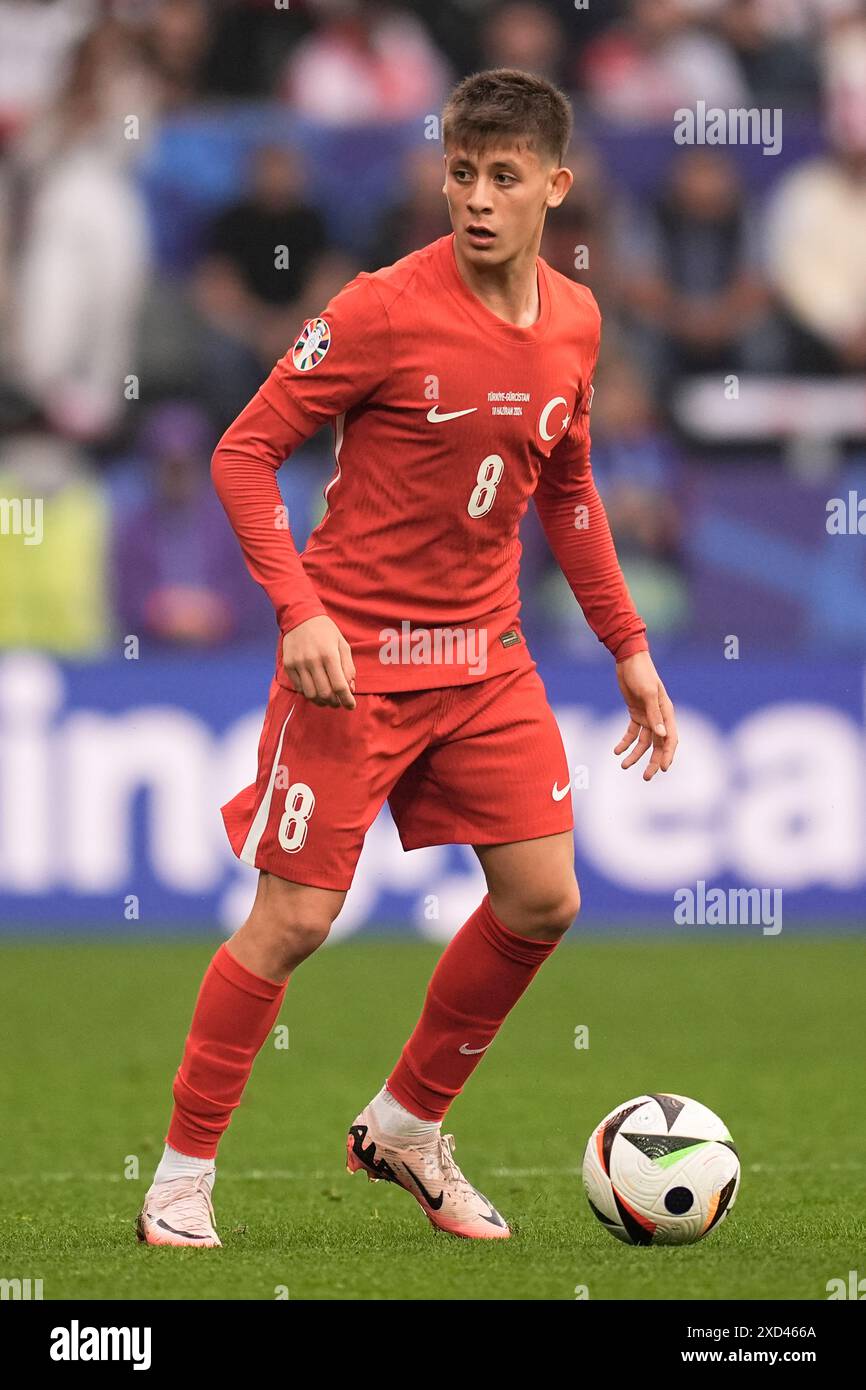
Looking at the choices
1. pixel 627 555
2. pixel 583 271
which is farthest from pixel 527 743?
pixel 583 271

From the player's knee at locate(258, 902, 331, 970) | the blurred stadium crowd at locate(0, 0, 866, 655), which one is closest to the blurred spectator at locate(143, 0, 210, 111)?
the blurred stadium crowd at locate(0, 0, 866, 655)

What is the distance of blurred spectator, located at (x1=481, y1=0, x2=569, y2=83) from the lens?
493 inches

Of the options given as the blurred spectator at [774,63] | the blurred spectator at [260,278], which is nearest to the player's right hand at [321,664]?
the blurred spectator at [260,278]

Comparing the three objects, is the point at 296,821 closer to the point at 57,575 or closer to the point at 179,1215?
the point at 179,1215

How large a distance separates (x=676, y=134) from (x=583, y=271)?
1126 mm

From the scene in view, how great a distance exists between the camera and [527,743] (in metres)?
4.45

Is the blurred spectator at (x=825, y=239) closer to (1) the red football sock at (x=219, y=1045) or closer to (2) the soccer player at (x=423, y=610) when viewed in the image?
(2) the soccer player at (x=423, y=610)

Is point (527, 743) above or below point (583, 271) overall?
below

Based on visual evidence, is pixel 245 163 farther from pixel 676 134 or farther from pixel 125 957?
pixel 125 957

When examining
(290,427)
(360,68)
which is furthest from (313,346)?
(360,68)

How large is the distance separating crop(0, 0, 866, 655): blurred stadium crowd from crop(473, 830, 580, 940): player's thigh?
6206 mm

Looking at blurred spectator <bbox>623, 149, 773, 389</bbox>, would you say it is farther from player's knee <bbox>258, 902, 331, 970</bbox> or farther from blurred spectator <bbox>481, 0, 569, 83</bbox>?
player's knee <bbox>258, 902, 331, 970</bbox>

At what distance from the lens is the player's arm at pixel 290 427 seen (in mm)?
4148

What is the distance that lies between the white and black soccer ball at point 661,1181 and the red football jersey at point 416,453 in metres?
0.95
